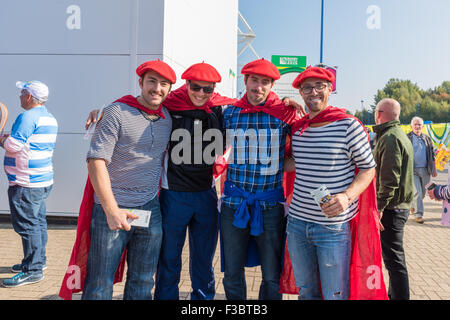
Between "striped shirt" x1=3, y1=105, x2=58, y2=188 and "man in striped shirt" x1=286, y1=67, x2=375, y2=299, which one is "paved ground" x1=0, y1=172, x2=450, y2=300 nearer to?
"striped shirt" x1=3, y1=105, x2=58, y2=188

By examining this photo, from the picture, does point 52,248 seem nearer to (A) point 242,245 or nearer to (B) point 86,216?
(B) point 86,216

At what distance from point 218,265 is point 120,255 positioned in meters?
2.17

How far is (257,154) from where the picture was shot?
259 centimetres

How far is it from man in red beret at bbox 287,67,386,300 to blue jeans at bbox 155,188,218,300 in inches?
28.0

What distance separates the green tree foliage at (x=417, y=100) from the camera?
2552 inches

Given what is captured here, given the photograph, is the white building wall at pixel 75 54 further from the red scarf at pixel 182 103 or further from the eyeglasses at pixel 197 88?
the eyeglasses at pixel 197 88

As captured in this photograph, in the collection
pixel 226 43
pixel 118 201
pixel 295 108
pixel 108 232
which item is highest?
pixel 226 43

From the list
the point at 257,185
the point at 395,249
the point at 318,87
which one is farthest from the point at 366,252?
the point at 318,87

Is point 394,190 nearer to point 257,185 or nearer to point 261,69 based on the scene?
point 257,185

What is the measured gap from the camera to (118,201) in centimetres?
235

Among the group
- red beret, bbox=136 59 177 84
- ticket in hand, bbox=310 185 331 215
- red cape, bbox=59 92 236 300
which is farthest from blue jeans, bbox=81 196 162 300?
ticket in hand, bbox=310 185 331 215

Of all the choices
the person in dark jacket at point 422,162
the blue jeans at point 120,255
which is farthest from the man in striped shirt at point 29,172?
the person in dark jacket at point 422,162
